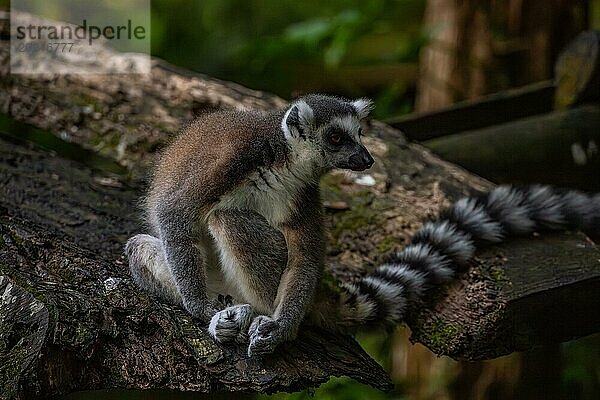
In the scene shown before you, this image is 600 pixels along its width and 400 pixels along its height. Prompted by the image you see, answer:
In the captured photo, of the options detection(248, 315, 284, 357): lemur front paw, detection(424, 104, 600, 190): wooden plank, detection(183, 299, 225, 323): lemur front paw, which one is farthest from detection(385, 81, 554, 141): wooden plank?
detection(248, 315, 284, 357): lemur front paw

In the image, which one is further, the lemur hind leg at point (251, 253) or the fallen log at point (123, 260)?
the lemur hind leg at point (251, 253)

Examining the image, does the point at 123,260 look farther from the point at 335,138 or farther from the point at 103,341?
the point at 335,138

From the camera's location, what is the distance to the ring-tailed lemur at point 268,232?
3.22 metres

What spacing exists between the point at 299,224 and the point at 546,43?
3080 millimetres

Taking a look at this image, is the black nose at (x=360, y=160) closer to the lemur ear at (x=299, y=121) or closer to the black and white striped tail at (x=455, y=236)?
the lemur ear at (x=299, y=121)

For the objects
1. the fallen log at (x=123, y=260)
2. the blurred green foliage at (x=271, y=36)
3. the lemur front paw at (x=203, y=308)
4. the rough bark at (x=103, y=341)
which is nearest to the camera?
the rough bark at (x=103, y=341)

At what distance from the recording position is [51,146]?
20.1 feet

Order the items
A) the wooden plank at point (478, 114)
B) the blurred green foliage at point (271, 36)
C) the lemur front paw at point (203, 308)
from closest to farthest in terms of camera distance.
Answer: the lemur front paw at point (203, 308)
the wooden plank at point (478, 114)
the blurred green foliage at point (271, 36)

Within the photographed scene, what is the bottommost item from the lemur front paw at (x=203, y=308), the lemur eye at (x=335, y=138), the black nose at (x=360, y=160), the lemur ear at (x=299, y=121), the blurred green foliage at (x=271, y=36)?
the blurred green foliage at (x=271, y=36)

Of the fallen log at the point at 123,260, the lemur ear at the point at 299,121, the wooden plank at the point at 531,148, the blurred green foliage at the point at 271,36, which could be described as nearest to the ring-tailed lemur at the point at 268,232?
the lemur ear at the point at 299,121

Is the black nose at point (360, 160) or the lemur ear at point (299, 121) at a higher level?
the lemur ear at point (299, 121)

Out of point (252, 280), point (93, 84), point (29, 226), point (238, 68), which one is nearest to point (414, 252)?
point (252, 280)

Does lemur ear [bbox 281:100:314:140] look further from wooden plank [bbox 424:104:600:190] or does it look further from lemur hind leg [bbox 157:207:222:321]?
wooden plank [bbox 424:104:600:190]

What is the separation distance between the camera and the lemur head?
131 inches
